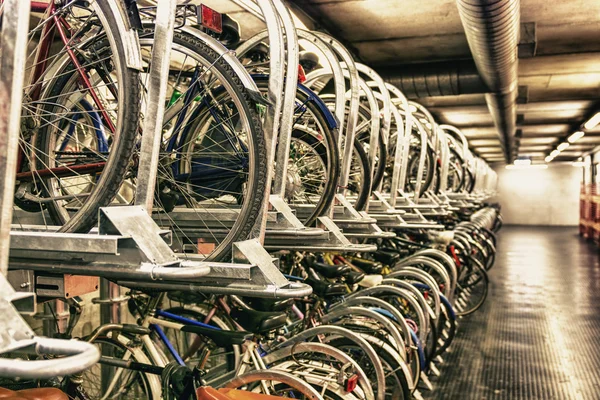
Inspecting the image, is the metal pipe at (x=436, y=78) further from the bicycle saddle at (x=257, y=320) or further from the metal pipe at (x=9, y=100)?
the metal pipe at (x=9, y=100)

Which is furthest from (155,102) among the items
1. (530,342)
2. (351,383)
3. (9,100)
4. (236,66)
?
(530,342)

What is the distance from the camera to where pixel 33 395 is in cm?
228

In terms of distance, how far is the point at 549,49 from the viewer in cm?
795

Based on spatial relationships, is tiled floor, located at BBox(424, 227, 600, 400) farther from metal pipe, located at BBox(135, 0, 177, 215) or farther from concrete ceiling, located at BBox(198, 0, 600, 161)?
metal pipe, located at BBox(135, 0, 177, 215)

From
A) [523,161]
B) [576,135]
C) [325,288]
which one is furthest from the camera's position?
[523,161]

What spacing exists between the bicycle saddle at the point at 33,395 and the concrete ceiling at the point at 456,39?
4538 millimetres

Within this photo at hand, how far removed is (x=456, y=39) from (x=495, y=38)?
8.41 ft

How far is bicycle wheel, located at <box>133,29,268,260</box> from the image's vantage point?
2.39m

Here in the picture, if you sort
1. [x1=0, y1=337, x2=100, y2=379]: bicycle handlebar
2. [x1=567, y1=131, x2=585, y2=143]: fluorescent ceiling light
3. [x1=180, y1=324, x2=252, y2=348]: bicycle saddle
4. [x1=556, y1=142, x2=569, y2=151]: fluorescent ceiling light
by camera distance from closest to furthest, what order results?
1. [x1=0, y1=337, x2=100, y2=379]: bicycle handlebar
2. [x1=180, y1=324, x2=252, y2=348]: bicycle saddle
3. [x1=567, y1=131, x2=585, y2=143]: fluorescent ceiling light
4. [x1=556, y1=142, x2=569, y2=151]: fluorescent ceiling light

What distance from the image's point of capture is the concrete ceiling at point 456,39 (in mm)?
6291

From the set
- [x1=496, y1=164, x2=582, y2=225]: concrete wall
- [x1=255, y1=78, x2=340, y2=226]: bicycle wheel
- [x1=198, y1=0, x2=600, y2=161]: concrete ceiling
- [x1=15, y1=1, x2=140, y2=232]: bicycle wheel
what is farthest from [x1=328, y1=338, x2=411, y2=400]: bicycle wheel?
[x1=496, y1=164, x2=582, y2=225]: concrete wall

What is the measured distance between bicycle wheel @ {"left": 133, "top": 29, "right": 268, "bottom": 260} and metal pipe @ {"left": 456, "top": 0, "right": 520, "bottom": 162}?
1.96m

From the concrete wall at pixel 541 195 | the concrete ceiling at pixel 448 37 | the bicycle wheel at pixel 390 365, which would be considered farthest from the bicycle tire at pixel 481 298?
the concrete wall at pixel 541 195

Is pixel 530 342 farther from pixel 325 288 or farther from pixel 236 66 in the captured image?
pixel 236 66
